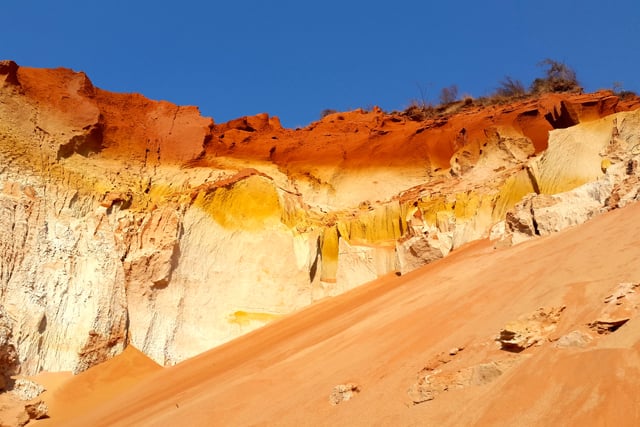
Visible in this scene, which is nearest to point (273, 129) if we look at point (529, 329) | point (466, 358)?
point (466, 358)

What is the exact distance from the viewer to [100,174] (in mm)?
15930

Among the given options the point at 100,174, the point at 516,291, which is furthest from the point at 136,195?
the point at 516,291

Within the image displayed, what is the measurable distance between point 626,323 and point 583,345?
36 centimetres

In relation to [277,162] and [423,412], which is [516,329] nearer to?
[423,412]

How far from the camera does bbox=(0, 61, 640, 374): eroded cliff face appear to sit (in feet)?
43.3

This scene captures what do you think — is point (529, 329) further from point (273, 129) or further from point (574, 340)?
point (273, 129)

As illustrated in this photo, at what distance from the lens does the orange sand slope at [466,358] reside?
4.40 metres

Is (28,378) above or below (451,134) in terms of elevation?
below

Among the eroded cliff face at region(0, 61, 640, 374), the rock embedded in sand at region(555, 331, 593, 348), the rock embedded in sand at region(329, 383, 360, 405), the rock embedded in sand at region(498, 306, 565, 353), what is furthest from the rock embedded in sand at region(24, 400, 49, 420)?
the rock embedded in sand at region(555, 331, 593, 348)

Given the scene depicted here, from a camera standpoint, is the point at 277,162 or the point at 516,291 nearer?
the point at 516,291

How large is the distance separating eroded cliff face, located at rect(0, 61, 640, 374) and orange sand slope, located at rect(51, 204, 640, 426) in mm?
2821

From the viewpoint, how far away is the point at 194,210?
617 inches

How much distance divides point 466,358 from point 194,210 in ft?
35.9

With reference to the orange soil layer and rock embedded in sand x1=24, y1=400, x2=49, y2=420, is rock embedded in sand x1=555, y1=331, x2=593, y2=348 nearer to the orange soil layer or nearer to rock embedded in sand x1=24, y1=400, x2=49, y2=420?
rock embedded in sand x1=24, y1=400, x2=49, y2=420
